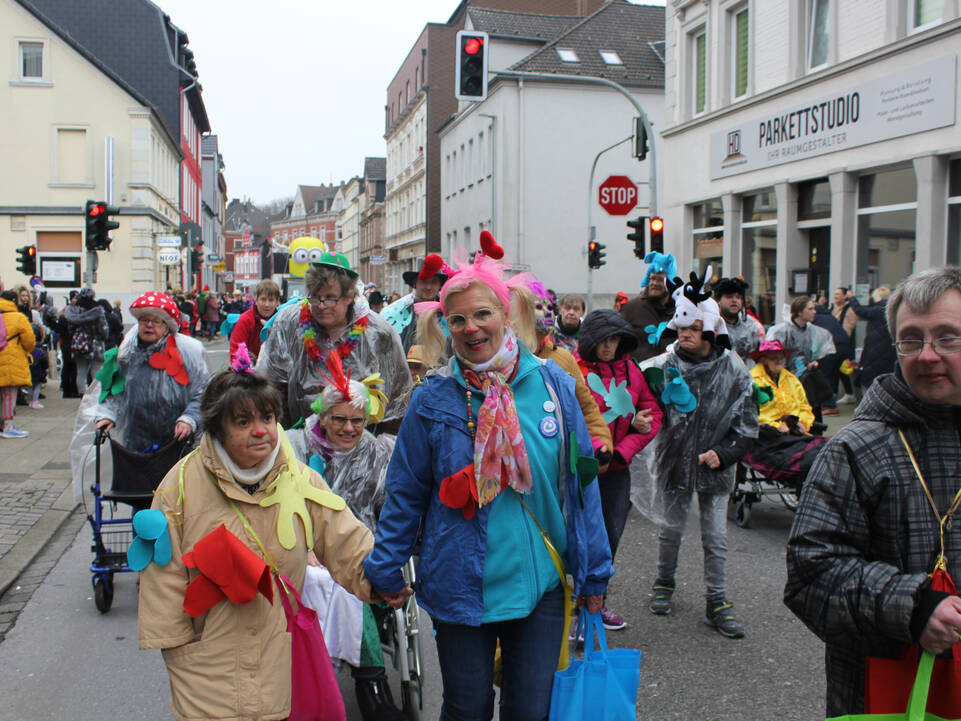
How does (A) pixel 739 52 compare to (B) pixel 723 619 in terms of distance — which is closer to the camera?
(B) pixel 723 619

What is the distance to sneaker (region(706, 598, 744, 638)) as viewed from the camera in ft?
16.8

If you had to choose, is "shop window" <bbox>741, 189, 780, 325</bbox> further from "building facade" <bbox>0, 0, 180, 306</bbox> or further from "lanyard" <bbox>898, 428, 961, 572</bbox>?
"building facade" <bbox>0, 0, 180, 306</bbox>

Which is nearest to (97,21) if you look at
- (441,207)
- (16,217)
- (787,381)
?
(16,217)

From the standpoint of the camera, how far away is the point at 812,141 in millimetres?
15922

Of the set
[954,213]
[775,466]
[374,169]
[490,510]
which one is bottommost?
[775,466]

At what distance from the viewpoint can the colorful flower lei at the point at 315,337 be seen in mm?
4797

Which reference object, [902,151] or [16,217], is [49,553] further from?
[16,217]

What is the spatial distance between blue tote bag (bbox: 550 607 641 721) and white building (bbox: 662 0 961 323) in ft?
38.3

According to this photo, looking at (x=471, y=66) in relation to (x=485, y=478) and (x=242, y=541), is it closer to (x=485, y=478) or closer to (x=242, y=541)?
(x=242, y=541)

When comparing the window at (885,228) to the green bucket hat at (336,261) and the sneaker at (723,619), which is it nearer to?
the sneaker at (723,619)

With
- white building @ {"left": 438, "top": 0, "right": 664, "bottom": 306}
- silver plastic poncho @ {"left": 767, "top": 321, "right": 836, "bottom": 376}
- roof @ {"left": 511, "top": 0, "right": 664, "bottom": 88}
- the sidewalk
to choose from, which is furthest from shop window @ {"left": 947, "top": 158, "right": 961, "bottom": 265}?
roof @ {"left": 511, "top": 0, "right": 664, "bottom": 88}

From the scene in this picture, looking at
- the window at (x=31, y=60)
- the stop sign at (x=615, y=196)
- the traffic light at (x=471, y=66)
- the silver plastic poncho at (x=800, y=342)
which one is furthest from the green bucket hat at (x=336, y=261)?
the window at (x=31, y=60)

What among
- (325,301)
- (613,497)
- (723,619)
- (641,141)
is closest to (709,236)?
(641,141)

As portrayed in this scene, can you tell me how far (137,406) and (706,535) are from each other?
349 cm
